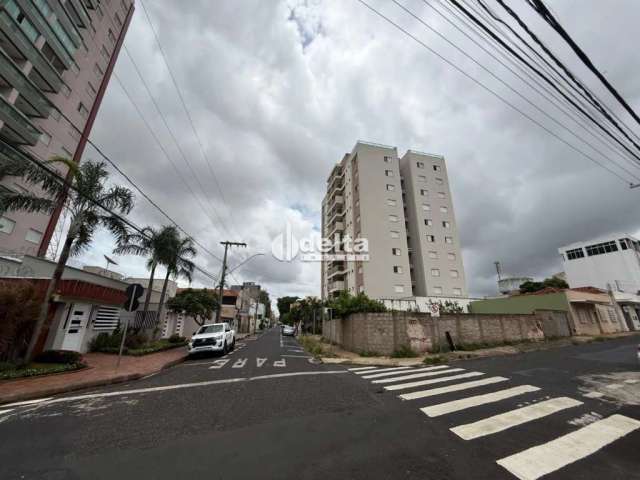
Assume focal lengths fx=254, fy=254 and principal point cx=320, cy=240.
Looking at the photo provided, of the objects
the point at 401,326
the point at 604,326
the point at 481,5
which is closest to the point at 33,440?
the point at 481,5

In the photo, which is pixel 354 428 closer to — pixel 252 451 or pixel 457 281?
pixel 252 451

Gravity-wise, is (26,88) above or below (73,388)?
above

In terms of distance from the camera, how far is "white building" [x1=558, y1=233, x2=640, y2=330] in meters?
36.0

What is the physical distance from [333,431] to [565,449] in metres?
3.15

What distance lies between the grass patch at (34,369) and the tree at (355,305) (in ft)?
41.6

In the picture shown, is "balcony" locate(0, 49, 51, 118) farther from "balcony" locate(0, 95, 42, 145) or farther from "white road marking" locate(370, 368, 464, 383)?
"white road marking" locate(370, 368, 464, 383)

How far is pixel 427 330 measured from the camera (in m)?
14.2

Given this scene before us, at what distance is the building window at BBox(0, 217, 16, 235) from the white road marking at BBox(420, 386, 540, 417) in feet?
92.7

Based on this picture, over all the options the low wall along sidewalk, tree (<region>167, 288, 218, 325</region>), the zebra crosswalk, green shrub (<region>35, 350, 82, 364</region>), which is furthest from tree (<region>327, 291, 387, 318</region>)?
green shrub (<region>35, 350, 82, 364</region>)

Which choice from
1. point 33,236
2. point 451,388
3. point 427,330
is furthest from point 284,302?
point 451,388

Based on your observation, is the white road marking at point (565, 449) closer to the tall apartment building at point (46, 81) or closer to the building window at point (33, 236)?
the tall apartment building at point (46, 81)

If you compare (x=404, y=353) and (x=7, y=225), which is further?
(x=7, y=225)

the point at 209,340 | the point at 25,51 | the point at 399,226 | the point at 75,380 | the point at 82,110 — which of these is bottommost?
the point at 75,380

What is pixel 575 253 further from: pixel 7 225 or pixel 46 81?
pixel 46 81
